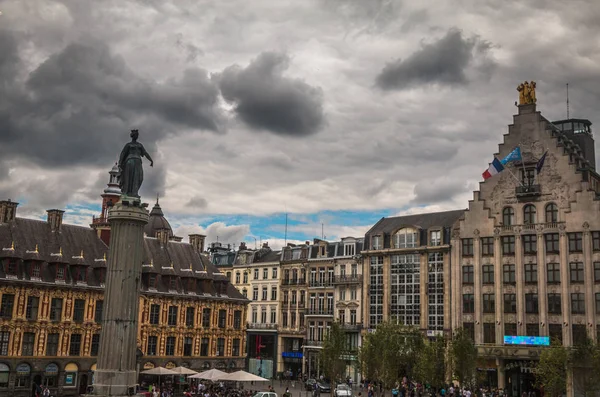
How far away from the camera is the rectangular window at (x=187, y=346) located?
210 feet

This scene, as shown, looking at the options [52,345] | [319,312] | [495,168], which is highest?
[495,168]

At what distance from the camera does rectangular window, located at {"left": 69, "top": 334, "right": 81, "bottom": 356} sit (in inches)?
2200

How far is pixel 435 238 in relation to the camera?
6894cm

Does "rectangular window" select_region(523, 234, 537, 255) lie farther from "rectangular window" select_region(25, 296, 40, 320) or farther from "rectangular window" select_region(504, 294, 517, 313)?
"rectangular window" select_region(25, 296, 40, 320)

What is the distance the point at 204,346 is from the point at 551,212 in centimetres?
3454

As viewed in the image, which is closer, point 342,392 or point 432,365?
point 432,365

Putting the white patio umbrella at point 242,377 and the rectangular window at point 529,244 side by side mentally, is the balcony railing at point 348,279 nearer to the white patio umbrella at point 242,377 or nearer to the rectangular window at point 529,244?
the rectangular window at point 529,244

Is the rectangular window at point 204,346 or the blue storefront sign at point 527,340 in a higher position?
the blue storefront sign at point 527,340

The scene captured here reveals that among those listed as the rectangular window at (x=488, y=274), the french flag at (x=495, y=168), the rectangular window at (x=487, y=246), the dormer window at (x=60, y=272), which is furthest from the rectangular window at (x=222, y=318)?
the french flag at (x=495, y=168)

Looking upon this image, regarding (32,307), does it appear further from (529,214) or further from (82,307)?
(529,214)

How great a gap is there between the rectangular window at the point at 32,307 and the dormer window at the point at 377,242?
3515 cm

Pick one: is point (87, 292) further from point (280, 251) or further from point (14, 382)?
point (280, 251)

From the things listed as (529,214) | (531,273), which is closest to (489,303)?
(531,273)

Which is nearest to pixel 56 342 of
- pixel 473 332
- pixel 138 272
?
pixel 138 272
